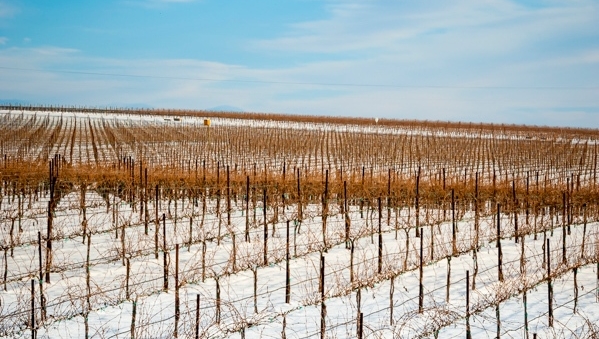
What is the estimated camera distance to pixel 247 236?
1218 cm

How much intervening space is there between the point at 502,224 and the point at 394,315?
24.3 ft

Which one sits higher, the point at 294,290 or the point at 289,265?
the point at 289,265

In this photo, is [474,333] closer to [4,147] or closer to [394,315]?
[394,315]

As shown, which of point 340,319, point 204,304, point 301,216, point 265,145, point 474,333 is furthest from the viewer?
point 265,145

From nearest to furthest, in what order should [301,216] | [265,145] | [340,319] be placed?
[340,319], [301,216], [265,145]

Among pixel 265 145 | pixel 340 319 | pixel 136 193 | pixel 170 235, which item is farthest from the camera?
pixel 265 145

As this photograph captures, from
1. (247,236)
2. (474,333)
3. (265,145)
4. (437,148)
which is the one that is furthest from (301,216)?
(437,148)

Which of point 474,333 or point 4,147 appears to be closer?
point 474,333

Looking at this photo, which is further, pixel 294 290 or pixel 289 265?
pixel 289 265

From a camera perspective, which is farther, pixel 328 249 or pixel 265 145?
pixel 265 145

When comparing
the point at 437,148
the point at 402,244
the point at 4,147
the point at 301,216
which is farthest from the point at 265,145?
the point at 402,244

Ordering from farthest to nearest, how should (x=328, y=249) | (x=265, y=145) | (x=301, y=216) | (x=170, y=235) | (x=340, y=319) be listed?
1. (x=265, y=145)
2. (x=301, y=216)
3. (x=170, y=235)
4. (x=328, y=249)
5. (x=340, y=319)

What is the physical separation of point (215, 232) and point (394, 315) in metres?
5.83

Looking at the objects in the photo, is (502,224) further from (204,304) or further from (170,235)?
(204,304)
